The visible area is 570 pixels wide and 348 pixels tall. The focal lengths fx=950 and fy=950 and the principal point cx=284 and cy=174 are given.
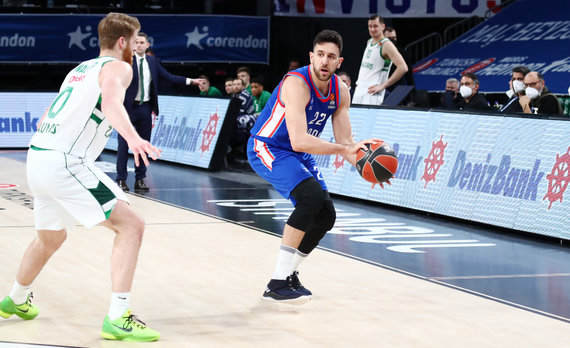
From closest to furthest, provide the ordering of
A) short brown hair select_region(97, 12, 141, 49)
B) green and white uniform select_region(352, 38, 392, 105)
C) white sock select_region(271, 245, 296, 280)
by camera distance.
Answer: short brown hair select_region(97, 12, 141, 49) < white sock select_region(271, 245, 296, 280) < green and white uniform select_region(352, 38, 392, 105)

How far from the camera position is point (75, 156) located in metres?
5.46

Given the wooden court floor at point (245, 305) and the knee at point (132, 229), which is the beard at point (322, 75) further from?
the knee at point (132, 229)

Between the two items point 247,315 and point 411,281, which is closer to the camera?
point 247,315

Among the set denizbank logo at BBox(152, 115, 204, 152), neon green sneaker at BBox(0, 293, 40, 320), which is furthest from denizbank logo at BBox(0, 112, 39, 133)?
neon green sneaker at BBox(0, 293, 40, 320)

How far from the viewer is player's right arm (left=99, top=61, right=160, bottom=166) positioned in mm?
5152

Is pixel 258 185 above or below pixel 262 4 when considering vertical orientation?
below

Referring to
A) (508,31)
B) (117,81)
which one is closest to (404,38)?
(508,31)

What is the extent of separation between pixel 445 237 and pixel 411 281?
2.28 m

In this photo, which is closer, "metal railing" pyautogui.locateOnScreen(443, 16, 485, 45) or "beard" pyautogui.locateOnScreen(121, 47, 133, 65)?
"beard" pyautogui.locateOnScreen(121, 47, 133, 65)

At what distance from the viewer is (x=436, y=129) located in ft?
36.2

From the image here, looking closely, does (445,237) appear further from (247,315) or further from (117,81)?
(117,81)

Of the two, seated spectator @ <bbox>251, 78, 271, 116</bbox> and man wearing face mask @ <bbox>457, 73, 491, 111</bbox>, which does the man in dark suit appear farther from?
seated spectator @ <bbox>251, 78, 271, 116</bbox>

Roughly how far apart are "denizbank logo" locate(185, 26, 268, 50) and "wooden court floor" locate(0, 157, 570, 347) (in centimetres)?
1470

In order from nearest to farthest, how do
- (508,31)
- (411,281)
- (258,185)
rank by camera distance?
(411,281), (258,185), (508,31)
